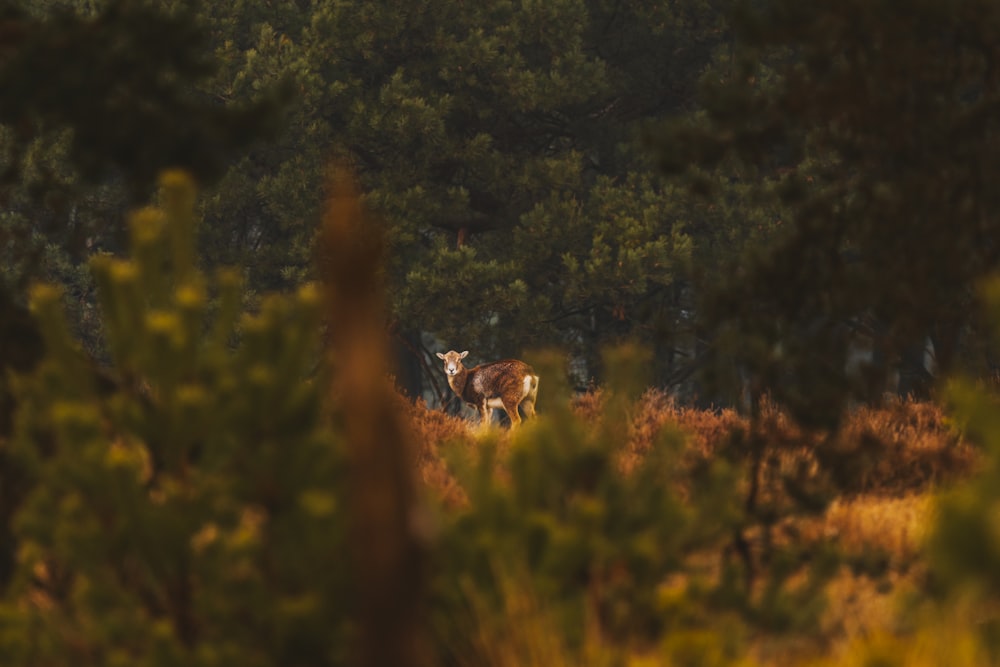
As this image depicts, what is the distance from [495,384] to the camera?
23.2m

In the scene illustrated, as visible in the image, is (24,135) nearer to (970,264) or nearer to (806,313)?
(806,313)

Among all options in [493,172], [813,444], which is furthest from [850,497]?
[493,172]

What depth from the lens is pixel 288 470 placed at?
226 inches

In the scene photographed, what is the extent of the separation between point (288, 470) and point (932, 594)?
2.62 m

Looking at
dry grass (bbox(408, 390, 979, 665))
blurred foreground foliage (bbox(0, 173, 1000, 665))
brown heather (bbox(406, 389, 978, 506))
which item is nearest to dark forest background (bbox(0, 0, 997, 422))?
brown heather (bbox(406, 389, 978, 506))

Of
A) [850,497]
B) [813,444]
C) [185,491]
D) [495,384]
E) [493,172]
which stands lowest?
[495,384]

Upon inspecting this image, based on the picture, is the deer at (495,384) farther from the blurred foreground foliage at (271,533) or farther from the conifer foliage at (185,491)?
the conifer foliage at (185,491)

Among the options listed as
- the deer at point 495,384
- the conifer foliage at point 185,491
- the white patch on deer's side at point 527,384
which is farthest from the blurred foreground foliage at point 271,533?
the white patch on deer's side at point 527,384

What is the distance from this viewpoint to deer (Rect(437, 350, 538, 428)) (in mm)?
23094

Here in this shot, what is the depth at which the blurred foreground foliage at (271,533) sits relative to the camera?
5.64m

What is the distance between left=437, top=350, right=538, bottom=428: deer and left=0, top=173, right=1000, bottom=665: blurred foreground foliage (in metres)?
16.3

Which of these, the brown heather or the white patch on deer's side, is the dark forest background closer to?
the white patch on deer's side

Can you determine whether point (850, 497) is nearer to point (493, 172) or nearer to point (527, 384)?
point (527, 384)

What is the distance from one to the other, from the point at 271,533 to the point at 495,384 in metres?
17.6
